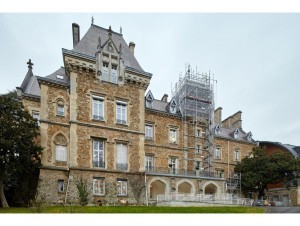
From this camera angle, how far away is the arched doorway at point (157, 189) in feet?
89.5

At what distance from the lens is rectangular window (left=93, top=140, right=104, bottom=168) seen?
24.5m

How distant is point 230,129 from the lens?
44.5 m

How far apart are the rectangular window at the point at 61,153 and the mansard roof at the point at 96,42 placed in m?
8.46

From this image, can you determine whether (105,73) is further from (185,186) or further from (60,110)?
(185,186)

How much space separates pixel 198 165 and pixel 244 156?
9714 millimetres

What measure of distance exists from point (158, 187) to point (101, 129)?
8.27 meters

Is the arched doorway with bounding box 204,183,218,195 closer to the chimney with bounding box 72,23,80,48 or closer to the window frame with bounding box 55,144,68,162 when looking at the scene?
the window frame with bounding box 55,144,68,162

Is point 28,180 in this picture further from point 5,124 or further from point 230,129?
point 230,129

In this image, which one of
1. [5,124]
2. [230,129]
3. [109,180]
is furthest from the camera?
[230,129]

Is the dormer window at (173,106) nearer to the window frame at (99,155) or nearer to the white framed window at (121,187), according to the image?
the window frame at (99,155)

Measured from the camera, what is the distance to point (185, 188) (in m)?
29.9

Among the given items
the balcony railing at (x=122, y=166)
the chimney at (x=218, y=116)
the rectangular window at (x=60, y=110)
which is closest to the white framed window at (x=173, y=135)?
the balcony railing at (x=122, y=166)

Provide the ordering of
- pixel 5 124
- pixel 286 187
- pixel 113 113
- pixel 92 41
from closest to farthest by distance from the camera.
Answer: pixel 5 124
pixel 113 113
pixel 92 41
pixel 286 187

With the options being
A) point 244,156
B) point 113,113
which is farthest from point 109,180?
point 244,156
